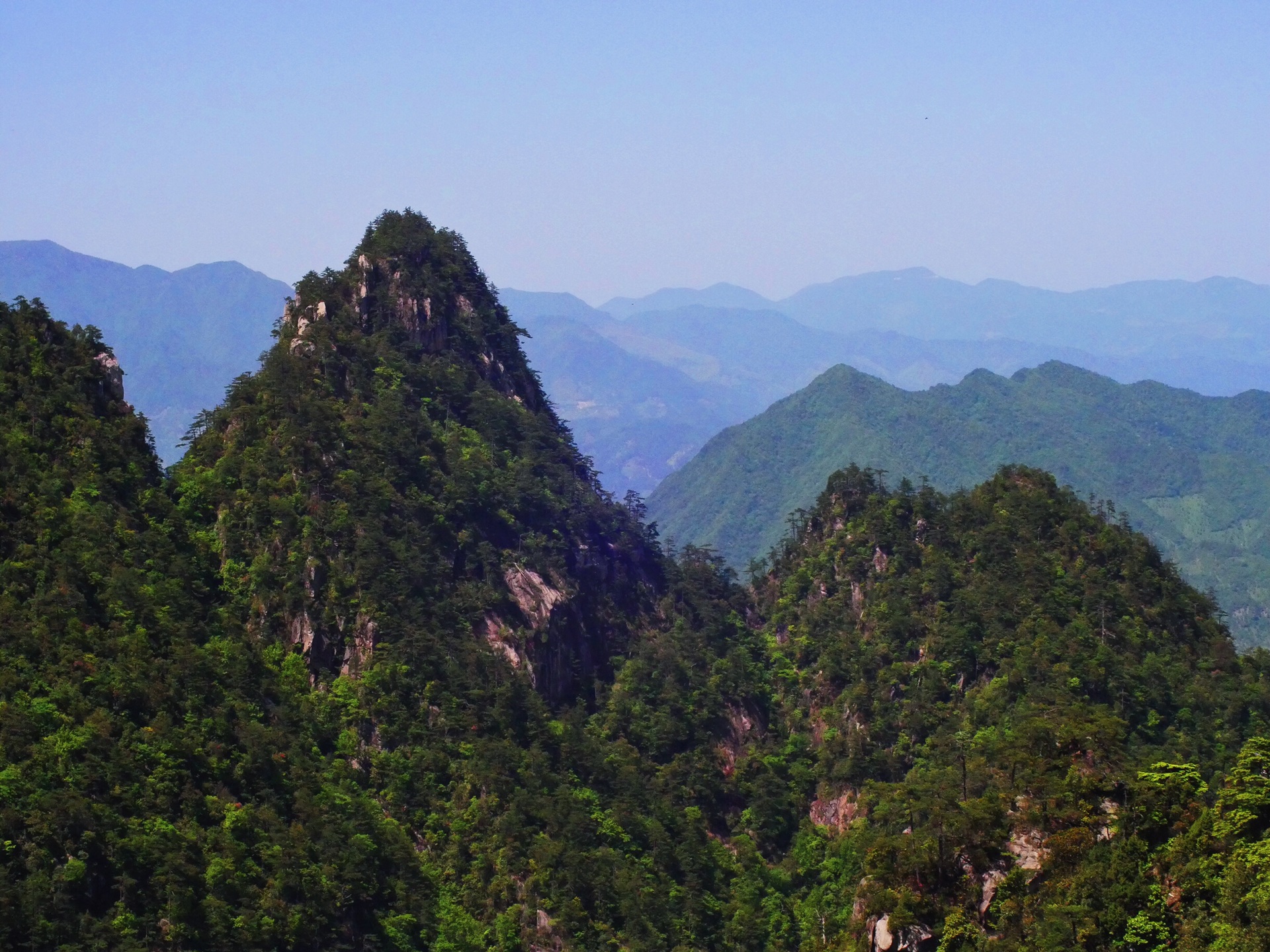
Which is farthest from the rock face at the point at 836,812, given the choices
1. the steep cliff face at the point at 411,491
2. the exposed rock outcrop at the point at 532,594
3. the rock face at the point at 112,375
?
the rock face at the point at 112,375

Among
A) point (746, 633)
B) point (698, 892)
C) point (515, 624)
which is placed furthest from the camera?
point (746, 633)

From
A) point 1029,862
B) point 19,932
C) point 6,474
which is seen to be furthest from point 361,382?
point 1029,862

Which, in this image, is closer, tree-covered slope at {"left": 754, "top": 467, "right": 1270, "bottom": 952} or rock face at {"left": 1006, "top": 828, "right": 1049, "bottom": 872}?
tree-covered slope at {"left": 754, "top": 467, "right": 1270, "bottom": 952}

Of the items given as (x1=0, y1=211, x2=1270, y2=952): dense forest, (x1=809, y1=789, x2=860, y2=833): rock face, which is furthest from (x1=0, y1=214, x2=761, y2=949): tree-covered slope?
(x1=809, y1=789, x2=860, y2=833): rock face

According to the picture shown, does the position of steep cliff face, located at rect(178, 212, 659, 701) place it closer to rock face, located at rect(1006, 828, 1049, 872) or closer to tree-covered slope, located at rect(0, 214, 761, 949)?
tree-covered slope, located at rect(0, 214, 761, 949)

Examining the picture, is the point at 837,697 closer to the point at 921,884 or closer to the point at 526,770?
the point at 526,770

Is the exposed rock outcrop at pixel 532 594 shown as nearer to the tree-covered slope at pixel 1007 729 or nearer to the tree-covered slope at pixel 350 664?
the tree-covered slope at pixel 350 664
